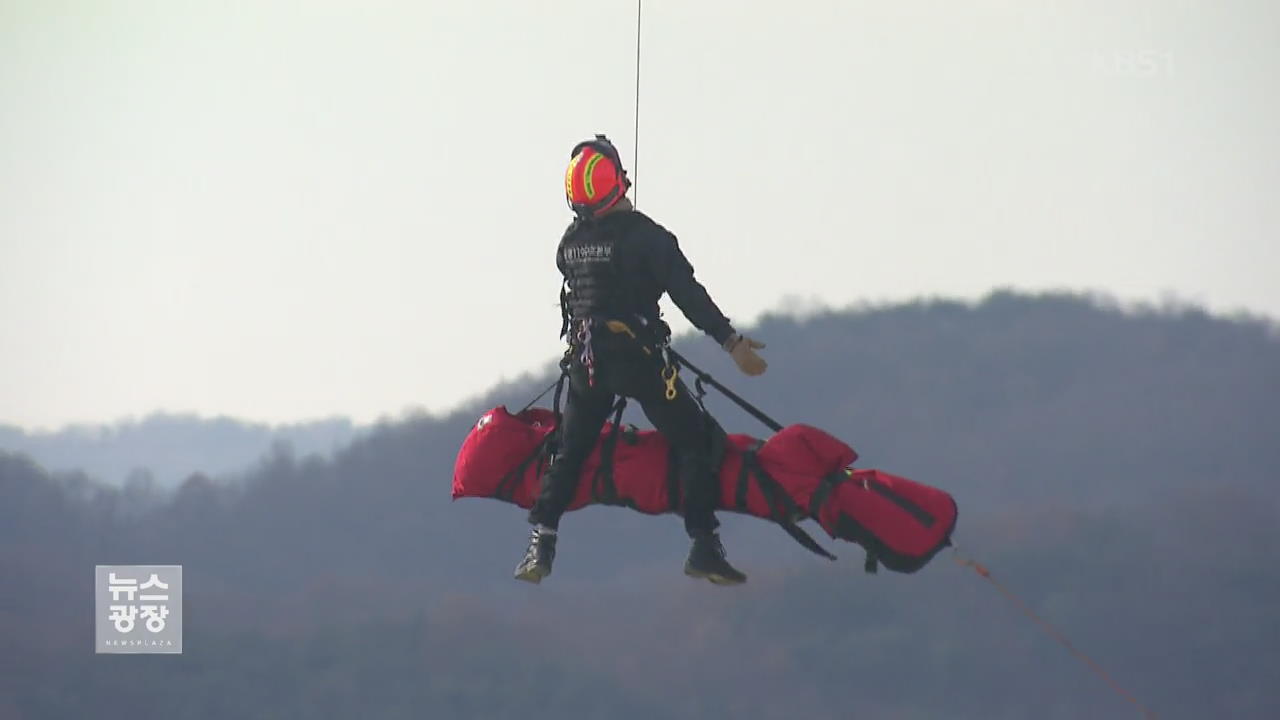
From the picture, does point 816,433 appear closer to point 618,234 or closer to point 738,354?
point 738,354

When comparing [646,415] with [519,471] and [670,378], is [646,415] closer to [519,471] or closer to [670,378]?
A: [670,378]

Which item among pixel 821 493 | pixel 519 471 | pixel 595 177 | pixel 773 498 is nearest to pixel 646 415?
pixel 773 498

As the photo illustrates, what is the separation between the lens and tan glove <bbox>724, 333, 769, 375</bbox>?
15.7 m

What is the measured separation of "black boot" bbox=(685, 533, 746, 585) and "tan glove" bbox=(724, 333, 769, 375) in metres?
1.54

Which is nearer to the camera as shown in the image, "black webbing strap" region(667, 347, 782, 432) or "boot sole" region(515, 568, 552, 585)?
"black webbing strap" region(667, 347, 782, 432)

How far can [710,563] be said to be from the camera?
16.5 metres

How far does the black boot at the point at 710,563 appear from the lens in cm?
1644

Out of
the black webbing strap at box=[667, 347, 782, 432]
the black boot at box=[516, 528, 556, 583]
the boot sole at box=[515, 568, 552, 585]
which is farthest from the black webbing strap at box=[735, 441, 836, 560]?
the boot sole at box=[515, 568, 552, 585]

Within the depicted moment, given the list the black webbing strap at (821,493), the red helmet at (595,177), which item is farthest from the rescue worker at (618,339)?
the black webbing strap at (821,493)

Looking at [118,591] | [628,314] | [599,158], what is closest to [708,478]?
[628,314]

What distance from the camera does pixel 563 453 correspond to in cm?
1702

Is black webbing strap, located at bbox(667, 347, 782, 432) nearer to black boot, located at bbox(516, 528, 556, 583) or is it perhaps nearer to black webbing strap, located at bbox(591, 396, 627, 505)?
black webbing strap, located at bbox(591, 396, 627, 505)

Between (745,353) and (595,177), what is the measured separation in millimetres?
1946

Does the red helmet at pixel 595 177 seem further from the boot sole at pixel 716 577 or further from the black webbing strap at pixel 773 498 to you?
the boot sole at pixel 716 577
